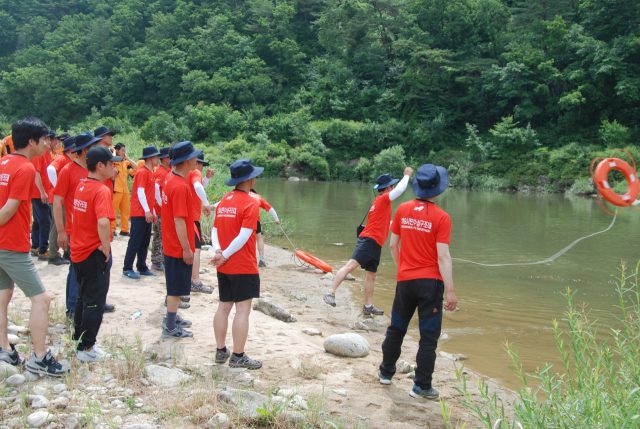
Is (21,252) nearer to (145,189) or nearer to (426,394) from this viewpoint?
(145,189)

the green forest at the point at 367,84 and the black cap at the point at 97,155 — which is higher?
the green forest at the point at 367,84

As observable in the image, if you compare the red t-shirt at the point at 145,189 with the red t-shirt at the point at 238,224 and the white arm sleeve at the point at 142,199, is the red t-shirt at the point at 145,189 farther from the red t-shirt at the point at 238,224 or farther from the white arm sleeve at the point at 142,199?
the red t-shirt at the point at 238,224

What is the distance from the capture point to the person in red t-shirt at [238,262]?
4.38 metres

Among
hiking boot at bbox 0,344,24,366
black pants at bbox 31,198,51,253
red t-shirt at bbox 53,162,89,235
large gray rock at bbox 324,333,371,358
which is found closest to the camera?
hiking boot at bbox 0,344,24,366

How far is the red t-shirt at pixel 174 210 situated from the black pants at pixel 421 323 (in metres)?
2.27

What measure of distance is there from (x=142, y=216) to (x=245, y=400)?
14.5 ft

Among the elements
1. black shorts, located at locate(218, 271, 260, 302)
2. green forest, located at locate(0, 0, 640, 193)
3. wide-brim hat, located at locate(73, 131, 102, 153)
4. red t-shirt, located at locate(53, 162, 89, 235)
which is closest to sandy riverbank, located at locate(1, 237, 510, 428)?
black shorts, located at locate(218, 271, 260, 302)

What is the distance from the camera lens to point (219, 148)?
148 ft

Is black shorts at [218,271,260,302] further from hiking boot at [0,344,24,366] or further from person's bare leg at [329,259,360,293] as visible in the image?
person's bare leg at [329,259,360,293]

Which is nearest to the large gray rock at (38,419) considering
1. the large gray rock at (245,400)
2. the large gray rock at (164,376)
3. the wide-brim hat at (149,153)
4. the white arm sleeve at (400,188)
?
the large gray rock at (164,376)

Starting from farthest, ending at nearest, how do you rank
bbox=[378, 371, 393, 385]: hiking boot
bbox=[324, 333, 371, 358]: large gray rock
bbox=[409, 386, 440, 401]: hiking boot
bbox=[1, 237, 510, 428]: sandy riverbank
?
bbox=[324, 333, 371, 358]: large gray rock, bbox=[378, 371, 393, 385]: hiking boot, bbox=[409, 386, 440, 401]: hiking boot, bbox=[1, 237, 510, 428]: sandy riverbank

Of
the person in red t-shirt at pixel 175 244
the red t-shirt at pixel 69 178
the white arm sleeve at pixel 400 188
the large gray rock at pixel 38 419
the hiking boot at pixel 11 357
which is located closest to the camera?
the large gray rock at pixel 38 419

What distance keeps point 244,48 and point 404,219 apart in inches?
2252

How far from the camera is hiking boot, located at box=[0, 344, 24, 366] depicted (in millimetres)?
4043
